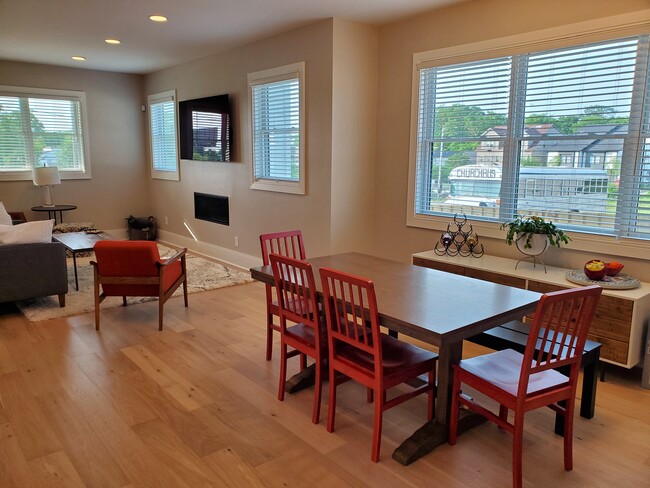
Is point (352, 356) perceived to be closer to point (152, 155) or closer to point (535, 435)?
point (535, 435)

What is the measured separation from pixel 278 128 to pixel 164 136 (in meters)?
3.02

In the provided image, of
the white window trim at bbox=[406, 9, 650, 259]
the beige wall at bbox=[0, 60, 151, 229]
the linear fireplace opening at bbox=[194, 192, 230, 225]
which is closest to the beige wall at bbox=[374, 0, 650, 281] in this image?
Result: the white window trim at bbox=[406, 9, 650, 259]

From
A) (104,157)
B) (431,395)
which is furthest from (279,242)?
(104,157)

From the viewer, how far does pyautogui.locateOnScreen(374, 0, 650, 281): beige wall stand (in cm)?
349

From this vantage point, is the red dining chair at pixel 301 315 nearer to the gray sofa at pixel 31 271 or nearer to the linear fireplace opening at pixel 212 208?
the gray sofa at pixel 31 271

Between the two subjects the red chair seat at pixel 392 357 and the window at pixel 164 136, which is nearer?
the red chair seat at pixel 392 357

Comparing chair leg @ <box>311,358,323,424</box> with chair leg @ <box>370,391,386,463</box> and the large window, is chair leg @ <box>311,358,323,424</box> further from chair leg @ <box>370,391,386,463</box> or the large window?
the large window

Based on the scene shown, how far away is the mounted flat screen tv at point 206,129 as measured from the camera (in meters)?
6.12

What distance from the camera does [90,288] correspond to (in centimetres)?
525

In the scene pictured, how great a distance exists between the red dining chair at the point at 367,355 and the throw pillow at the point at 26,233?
10.3 ft

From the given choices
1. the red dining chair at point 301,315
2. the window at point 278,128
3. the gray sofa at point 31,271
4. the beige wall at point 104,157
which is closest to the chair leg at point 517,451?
the red dining chair at point 301,315

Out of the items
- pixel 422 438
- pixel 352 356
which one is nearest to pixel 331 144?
pixel 352 356

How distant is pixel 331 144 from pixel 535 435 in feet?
10.1

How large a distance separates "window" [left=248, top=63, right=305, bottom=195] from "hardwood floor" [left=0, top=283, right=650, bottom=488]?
2241mm
